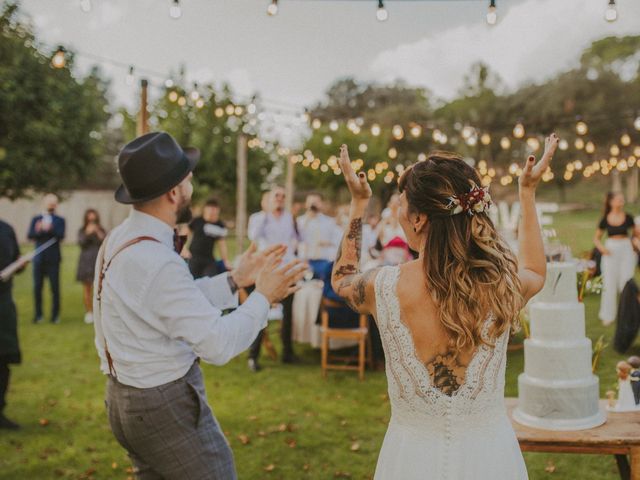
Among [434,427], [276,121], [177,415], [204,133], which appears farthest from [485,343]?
[204,133]

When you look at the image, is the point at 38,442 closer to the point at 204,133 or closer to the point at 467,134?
the point at 467,134

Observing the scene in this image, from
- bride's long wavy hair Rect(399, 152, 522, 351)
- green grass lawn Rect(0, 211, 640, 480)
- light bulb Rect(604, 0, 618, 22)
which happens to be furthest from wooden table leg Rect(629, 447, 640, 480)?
light bulb Rect(604, 0, 618, 22)

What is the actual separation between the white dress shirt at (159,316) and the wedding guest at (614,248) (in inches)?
338

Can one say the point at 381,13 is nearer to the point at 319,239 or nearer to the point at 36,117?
the point at 319,239

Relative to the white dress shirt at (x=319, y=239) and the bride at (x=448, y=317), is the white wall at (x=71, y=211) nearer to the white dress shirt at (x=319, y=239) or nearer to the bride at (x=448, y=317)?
the white dress shirt at (x=319, y=239)

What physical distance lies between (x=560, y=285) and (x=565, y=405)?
58 centimetres

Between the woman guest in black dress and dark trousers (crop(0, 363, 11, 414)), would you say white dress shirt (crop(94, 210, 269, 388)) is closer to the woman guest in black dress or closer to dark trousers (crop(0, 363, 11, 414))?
dark trousers (crop(0, 363, 11, 414))

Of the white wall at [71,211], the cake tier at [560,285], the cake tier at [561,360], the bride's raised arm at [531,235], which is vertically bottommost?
the cake tier at [561,360]

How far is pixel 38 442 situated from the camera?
16.8 feet

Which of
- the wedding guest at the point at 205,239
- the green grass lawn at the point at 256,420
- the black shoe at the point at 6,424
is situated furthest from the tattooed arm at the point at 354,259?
the wedding guest at the point at 205,239

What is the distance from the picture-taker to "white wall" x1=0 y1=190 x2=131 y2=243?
33.0 meters

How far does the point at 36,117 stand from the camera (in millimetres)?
19000

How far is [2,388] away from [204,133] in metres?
26.5

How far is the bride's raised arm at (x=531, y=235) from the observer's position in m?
2.07
